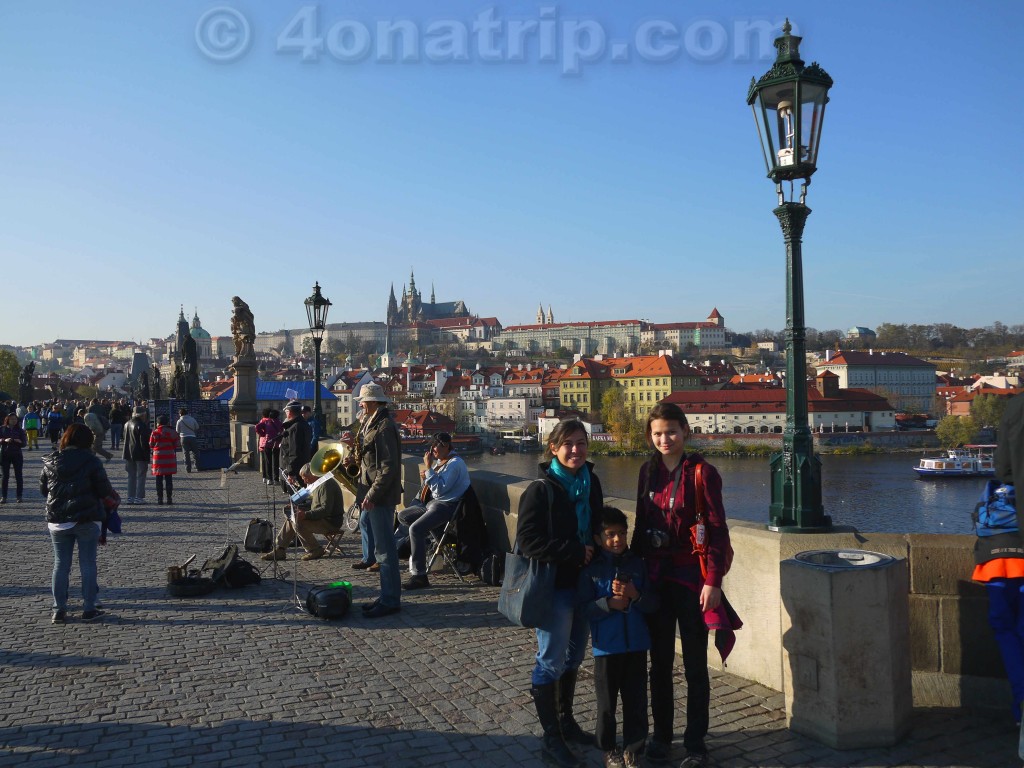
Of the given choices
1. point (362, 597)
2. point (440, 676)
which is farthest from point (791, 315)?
point (362, 597)

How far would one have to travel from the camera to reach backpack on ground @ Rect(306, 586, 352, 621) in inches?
228

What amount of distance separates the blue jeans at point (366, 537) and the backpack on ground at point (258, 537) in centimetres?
123

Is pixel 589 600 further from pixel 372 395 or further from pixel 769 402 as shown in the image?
pixel 769 402

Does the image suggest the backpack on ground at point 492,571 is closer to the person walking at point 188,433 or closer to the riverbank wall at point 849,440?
the person walking at point 188,433

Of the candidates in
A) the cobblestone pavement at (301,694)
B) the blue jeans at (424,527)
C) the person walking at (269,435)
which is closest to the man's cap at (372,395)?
the blue jeans at (424,527)

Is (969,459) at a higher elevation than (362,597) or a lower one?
lower

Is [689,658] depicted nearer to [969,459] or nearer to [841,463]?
[969,459]

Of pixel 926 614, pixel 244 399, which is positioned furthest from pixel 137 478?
pixel 926 614

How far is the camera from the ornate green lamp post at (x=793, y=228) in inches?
184

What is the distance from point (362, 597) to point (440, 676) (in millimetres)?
2076

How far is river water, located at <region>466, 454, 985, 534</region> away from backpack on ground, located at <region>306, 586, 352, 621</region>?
1931 cm

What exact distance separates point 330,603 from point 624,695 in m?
2.74

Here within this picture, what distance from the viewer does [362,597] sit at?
21.6 feet

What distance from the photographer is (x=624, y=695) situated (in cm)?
364
